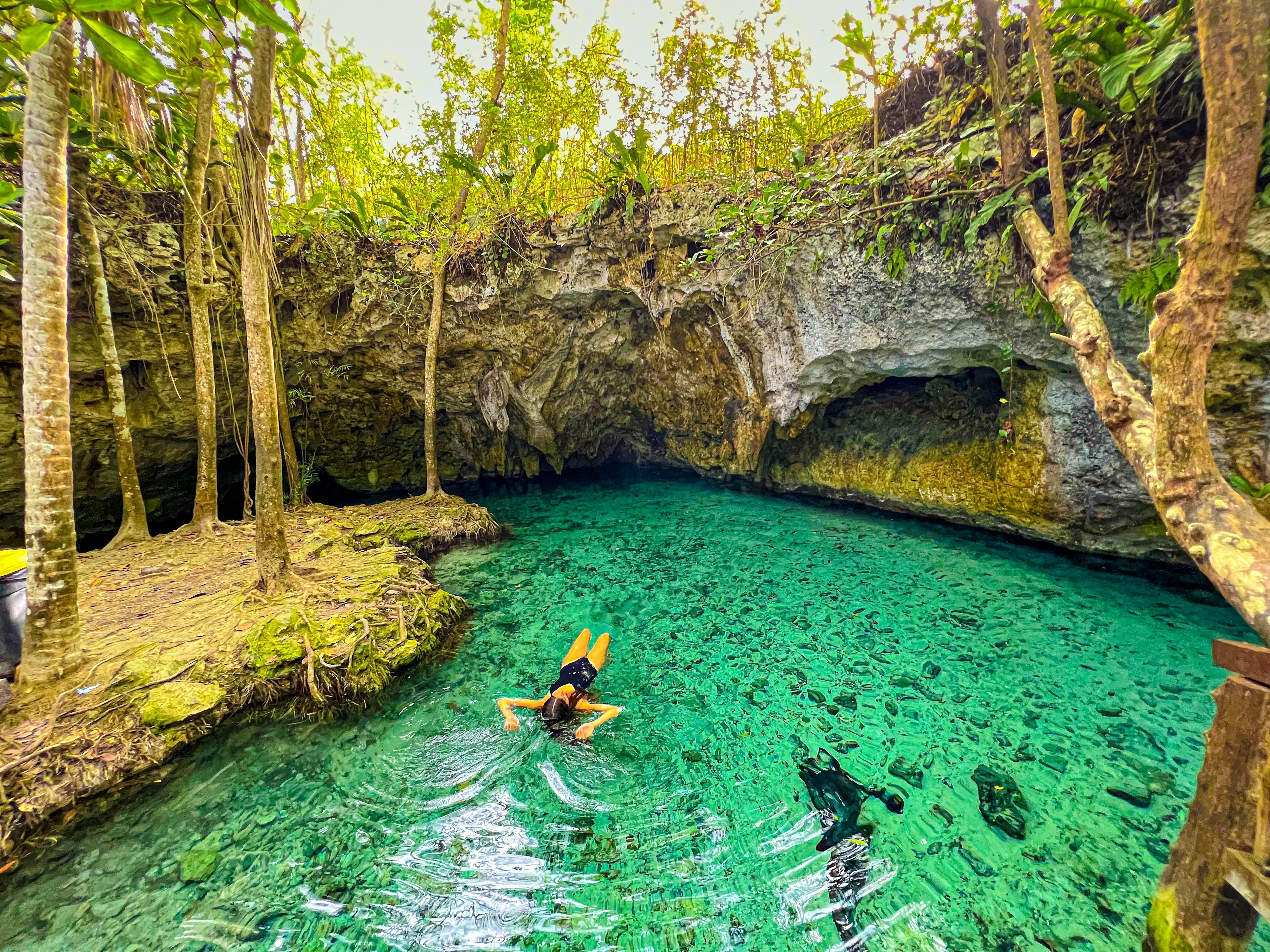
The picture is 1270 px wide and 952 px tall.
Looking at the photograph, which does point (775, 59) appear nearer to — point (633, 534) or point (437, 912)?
point (633, 534)

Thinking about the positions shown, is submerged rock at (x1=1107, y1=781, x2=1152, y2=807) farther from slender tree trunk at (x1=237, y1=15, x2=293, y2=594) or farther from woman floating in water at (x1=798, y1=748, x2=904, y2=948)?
slender tree trunk at (x1=237, y1=15, x2=293, y2=594)

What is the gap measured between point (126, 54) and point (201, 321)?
5.74 metres

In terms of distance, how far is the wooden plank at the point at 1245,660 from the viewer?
57.2 inches

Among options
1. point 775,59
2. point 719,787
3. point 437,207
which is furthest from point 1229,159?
point 437,207

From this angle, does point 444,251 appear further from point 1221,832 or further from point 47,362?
point 1221,832

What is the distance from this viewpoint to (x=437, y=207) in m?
9.73

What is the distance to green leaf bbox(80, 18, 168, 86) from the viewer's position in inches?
79.0

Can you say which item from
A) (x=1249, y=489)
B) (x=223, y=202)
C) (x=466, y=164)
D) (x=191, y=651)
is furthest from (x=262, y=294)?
(x=1249, y=489)

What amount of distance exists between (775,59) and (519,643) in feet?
31.2

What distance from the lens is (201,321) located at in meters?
6.51

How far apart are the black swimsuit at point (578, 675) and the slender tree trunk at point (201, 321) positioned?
6.22 metres

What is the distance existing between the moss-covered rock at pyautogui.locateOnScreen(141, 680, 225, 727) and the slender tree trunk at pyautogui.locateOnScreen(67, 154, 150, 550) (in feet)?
14.6

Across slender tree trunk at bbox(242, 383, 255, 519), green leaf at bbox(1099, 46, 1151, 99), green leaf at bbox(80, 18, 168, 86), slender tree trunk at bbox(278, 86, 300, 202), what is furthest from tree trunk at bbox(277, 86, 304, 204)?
green leaf at bbox(1099, 46, 1151, 99)

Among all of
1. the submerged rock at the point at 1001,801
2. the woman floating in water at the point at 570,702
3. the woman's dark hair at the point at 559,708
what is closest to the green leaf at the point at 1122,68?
the submerged rock at the point at 1001,801
